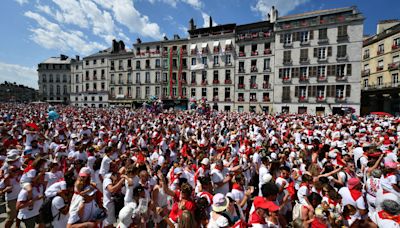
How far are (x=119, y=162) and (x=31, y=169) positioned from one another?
81.5 inches

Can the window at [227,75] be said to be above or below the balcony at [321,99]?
above

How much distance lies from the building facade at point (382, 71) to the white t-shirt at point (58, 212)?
1431 inches

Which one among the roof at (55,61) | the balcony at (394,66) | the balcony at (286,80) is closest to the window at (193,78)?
the balcony at (286,80)

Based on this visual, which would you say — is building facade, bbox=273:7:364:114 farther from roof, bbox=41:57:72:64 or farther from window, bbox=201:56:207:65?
roof, bbox=41:57:72:64

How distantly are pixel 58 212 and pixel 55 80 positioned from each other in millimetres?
74318

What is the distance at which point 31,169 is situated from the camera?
4141 millimetres

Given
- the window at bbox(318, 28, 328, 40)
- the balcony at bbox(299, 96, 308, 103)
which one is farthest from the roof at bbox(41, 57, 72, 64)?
the window at bbox(318, 28, 328, 40)

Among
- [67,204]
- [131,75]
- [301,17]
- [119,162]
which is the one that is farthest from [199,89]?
[67,204]

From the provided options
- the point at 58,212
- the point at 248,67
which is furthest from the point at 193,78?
the point at 58,212

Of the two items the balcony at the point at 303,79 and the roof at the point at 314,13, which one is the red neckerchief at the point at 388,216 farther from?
the roof at the point at 314,13

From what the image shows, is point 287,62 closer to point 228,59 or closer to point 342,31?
point 342,31

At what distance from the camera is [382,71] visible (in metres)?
30.9

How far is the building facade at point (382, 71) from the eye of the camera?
2794cm

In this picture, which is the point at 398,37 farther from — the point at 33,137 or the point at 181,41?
the point at 33,137
